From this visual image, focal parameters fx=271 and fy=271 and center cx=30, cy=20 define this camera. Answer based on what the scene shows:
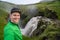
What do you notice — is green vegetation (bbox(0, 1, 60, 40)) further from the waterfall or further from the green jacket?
the green jacket

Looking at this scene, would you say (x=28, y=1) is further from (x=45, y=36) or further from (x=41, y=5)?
(x=45, y=36)

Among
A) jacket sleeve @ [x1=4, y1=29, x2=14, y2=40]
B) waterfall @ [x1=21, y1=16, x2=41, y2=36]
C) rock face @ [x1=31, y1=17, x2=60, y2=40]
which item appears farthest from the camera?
waterfall @ [x1=21, y1=16, x2=41, y2=36]

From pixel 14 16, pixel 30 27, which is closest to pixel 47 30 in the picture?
pixel 30 27

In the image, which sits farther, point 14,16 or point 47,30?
point 47,30

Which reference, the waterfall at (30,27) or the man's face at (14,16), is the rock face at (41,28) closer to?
the waterfall at (30,27)

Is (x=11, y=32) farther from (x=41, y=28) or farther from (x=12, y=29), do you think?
(x=41, y=28)

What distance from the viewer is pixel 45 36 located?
7.71m

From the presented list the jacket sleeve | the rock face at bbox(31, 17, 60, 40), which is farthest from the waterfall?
the jacket sleeve

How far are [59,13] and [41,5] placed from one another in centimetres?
58

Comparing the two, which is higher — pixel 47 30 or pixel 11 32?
pixel 11 32

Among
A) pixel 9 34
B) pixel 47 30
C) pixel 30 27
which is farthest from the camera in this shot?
pixel 30 27

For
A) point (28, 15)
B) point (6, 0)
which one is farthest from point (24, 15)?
point (6, 0)

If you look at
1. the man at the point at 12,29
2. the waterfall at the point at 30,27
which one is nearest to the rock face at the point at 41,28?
the waterfall at the point at 30,27

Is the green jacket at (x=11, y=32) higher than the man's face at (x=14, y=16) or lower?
lower
